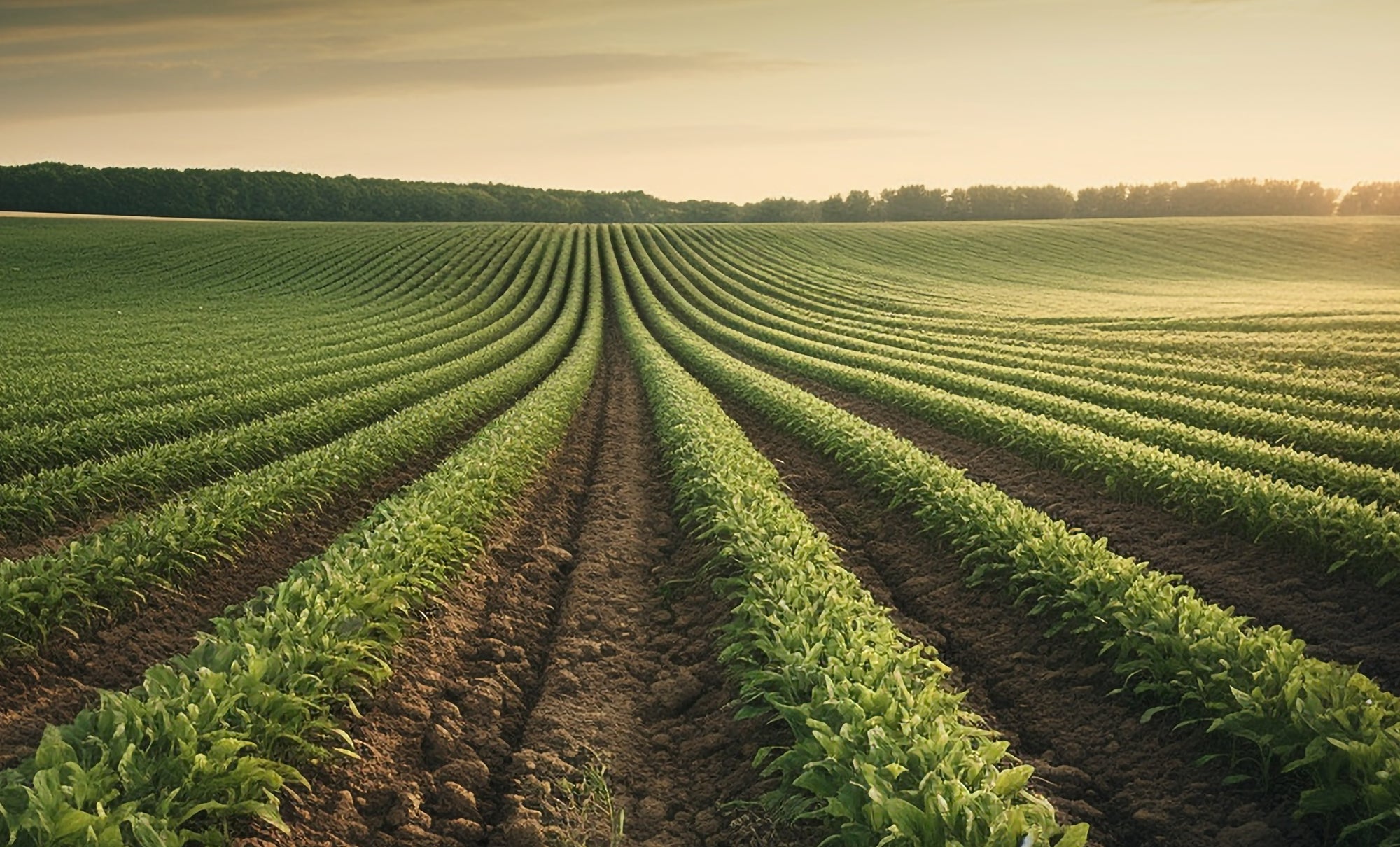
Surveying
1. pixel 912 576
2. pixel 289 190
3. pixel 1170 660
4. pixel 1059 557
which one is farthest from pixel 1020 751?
pixel 289 190

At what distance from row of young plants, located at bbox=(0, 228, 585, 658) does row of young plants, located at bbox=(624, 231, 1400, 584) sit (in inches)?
445

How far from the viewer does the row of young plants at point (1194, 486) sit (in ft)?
29.7

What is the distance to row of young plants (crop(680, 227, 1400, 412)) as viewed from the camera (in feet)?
61.1

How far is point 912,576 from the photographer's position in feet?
31.9

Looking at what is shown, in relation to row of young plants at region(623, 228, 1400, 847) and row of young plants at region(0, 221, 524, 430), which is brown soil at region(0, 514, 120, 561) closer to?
row of young plants at region(0, 221, 524, 430)

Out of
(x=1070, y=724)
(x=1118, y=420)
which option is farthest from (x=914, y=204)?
(x=1070, y=724)

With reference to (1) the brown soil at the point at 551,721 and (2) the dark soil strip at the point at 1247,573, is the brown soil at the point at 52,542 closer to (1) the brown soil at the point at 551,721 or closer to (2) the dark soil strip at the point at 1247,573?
(1) the brown soil at the point at 551,721

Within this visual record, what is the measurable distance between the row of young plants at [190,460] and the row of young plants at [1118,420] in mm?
14128

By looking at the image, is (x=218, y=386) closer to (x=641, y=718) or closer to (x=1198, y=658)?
(x=641, y=718)

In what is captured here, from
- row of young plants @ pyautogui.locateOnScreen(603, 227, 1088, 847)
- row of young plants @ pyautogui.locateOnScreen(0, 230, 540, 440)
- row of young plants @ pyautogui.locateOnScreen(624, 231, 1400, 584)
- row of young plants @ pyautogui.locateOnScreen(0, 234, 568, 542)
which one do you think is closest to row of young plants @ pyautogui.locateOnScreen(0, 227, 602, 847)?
row of young plants @ pyautogui.locateOnScreen(603, 227, 1088, 847)

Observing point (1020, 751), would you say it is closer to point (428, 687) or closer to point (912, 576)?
point (912, 576)

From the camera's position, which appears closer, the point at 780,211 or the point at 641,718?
the point at 641,718

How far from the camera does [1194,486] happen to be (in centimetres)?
1109

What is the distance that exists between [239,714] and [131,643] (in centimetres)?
379
